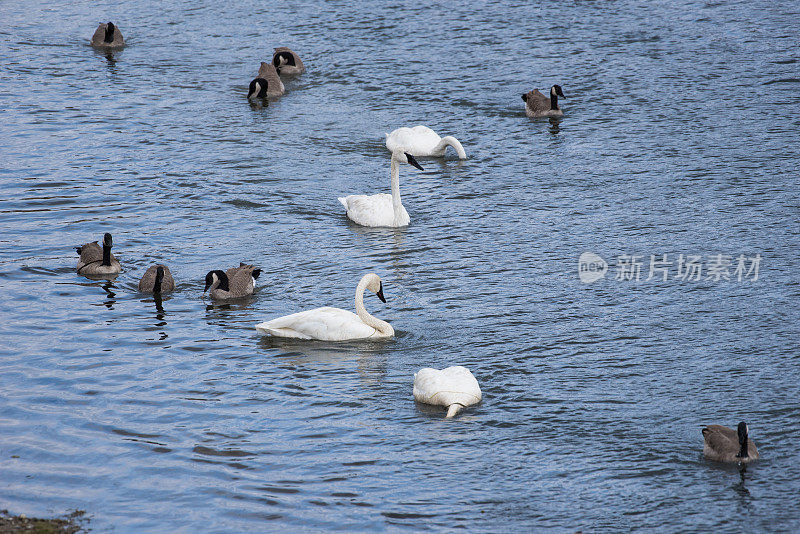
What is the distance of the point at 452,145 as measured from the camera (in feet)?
68.8

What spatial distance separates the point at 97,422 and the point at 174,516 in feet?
7.78

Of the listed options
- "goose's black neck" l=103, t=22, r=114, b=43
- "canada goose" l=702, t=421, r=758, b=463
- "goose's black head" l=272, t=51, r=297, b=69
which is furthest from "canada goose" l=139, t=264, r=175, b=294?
"goose's black neck" l=103, t=22, r=114, b=43

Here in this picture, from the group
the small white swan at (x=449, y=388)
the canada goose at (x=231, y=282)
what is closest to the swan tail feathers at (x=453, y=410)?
the small white swan at (x=449, y=388)

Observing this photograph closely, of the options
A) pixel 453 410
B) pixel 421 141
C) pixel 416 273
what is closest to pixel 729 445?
pixel 453 410

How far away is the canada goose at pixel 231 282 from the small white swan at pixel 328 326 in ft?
4.73

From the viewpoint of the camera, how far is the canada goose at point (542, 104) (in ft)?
74.4

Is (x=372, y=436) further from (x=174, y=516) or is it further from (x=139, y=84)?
(x=139, y=84)

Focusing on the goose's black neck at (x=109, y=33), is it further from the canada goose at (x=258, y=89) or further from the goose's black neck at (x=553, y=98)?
the goose's black neck at (x=553, y=98)

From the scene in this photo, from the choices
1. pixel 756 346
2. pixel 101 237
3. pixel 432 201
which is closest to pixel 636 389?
pixel 756 346

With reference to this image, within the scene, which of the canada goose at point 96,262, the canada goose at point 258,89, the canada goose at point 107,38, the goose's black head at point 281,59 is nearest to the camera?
the canada goose at point 96,262

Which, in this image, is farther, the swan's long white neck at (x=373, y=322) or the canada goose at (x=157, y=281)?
the canada goose at (x=157, y=281)

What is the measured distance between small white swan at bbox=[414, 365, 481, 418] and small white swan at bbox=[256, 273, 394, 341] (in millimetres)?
1957

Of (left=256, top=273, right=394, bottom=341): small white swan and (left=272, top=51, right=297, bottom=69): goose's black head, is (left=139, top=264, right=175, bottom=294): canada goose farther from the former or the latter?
(left=272, top=51, right=297, bottom=69): goose's black head

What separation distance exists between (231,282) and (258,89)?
35.8 feet
